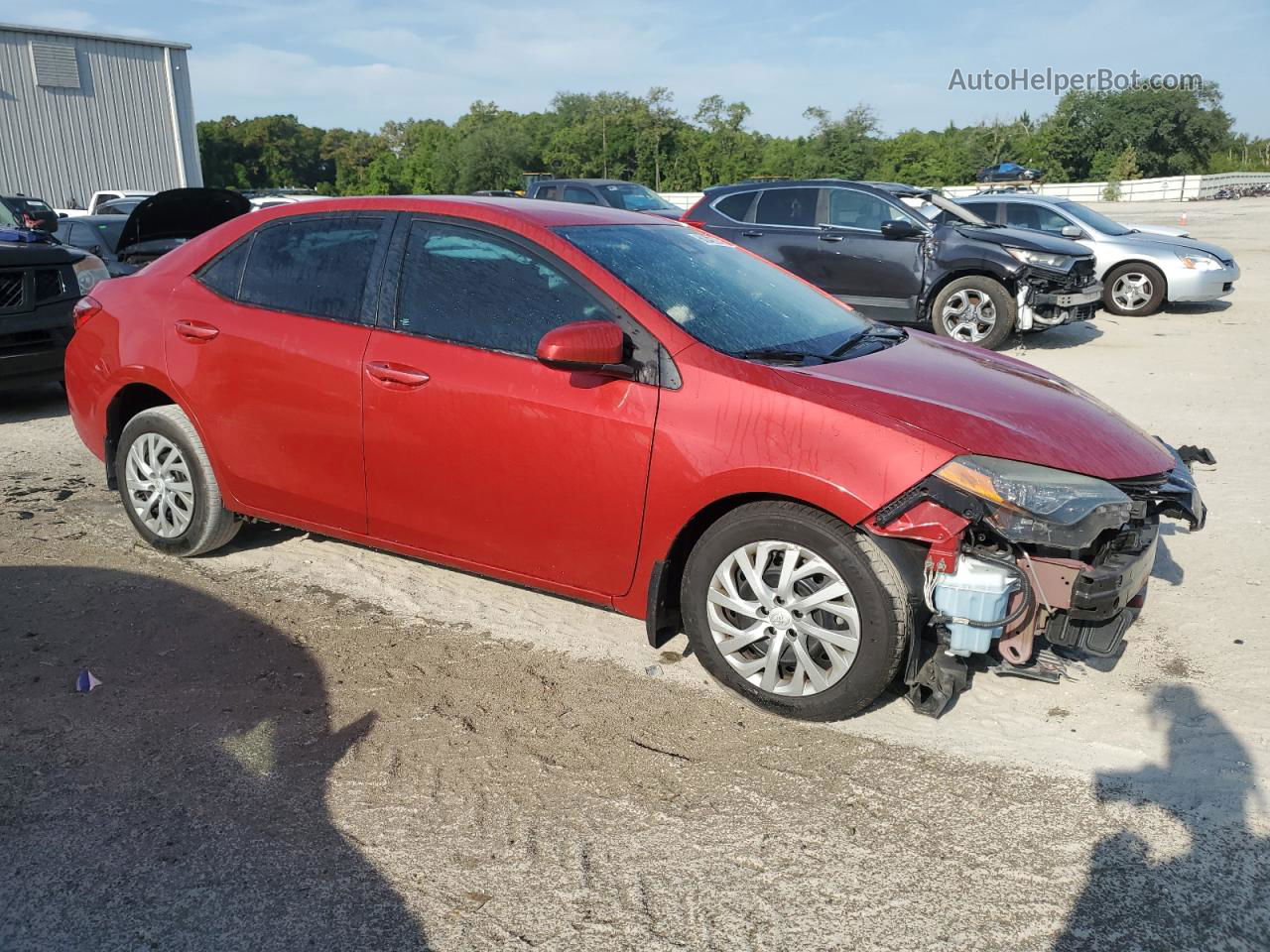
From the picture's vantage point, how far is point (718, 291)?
4340mm

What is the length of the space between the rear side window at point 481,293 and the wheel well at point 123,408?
1563 mm

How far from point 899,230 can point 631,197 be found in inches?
324

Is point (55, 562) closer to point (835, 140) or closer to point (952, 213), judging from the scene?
point (952, 213)

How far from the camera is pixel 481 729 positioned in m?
3.65

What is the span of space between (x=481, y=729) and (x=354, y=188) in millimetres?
75725

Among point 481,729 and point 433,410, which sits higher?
point 433,410

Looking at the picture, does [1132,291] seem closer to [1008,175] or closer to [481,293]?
[481,293]

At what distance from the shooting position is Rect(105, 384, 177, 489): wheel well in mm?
5164

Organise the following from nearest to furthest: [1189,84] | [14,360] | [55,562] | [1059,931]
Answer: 1. [1059,931]
2. [55,562]
3. [14,360]
4. [1189,84]

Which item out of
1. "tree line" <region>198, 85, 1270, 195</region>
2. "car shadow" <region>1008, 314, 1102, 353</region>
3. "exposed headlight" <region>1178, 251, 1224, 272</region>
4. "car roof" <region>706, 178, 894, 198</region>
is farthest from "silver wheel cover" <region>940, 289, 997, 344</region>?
"tree line" <region>198, 85, 1270, 195</region>

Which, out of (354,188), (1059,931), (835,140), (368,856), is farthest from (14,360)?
(354,188)

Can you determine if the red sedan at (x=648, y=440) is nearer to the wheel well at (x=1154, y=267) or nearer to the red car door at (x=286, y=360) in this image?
the red car door at (x=286, y=360)

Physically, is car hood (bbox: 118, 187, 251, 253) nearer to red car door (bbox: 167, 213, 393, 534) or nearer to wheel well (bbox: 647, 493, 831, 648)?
red car door (bbox: 167, 213, 393, 534)

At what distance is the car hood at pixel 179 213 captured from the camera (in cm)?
926
